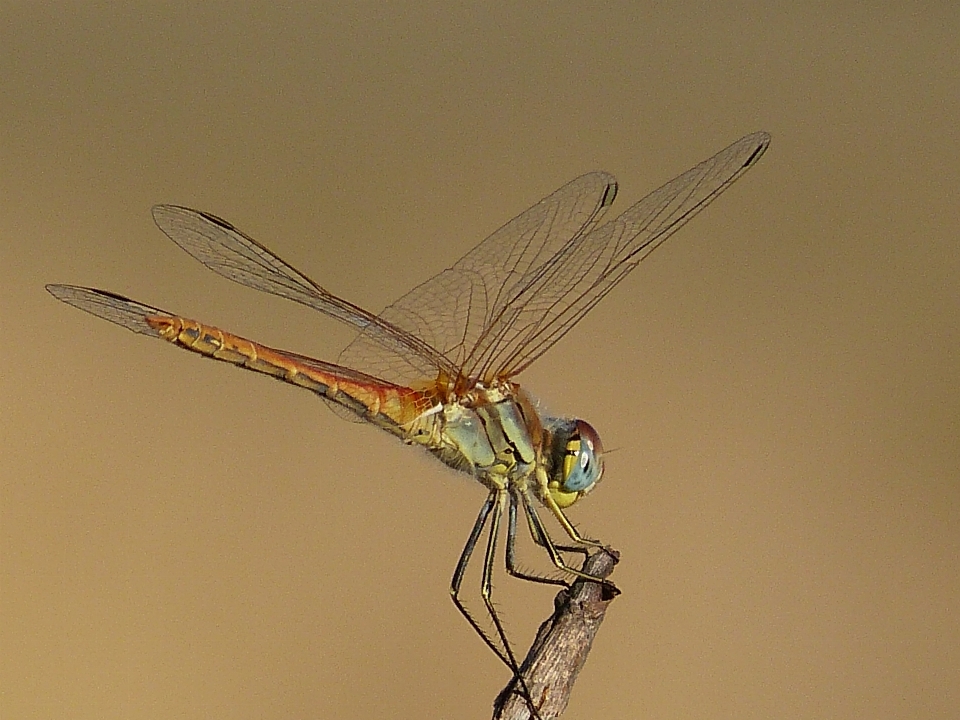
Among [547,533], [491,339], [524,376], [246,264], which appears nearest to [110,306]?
[246,264]

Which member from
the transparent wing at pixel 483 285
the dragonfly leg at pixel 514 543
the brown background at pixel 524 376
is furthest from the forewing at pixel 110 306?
the brown background at pixel 524 376

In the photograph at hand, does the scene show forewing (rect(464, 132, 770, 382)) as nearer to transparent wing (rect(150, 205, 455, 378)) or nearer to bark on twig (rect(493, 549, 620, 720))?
transparent wing (rect(150, 205, 455, 378))

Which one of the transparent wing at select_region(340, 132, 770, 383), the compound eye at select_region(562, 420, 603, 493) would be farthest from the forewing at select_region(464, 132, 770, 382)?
the compound eye at select_region(562, 420, 603, 493)

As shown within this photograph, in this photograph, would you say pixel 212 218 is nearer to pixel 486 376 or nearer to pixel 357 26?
pixel 486 376

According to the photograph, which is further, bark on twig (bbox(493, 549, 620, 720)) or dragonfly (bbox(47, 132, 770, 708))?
dragonfly (bbox(47, 132, 770, 708))

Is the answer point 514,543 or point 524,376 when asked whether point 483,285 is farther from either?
point 524,376

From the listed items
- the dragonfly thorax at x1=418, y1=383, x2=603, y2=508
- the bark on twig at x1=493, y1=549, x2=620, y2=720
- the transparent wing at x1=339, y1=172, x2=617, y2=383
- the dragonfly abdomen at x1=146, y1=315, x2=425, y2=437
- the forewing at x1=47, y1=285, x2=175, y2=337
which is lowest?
A: the bark on twig at x1=493, y1=549, x2=620, y2=720

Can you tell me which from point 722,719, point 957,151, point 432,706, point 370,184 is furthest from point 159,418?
point 957,151
